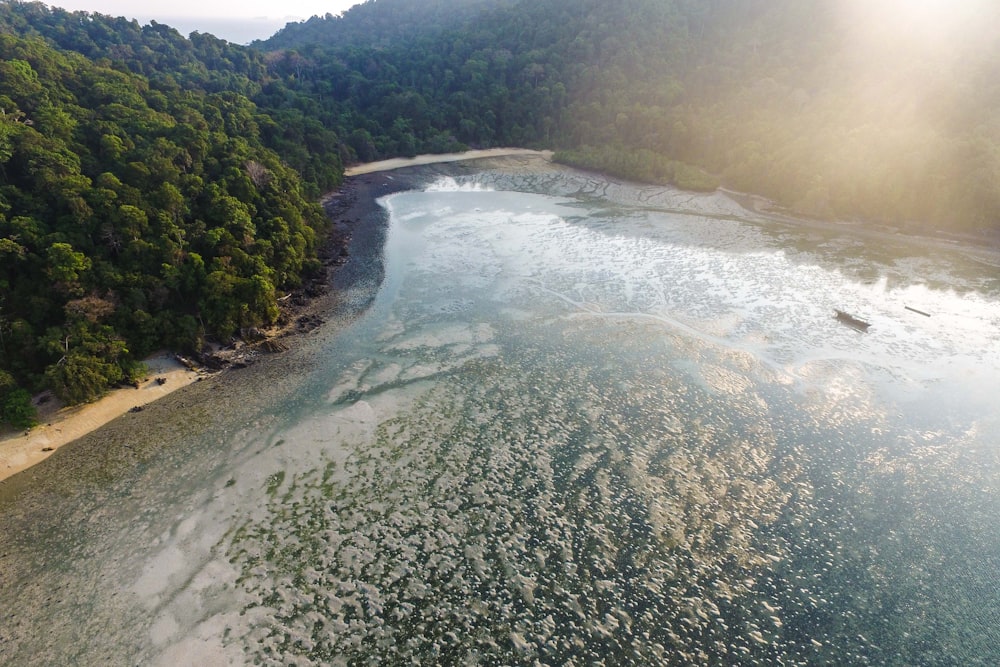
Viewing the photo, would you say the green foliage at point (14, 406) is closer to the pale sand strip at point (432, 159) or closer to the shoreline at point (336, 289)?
the shoreline at point (336, 289)

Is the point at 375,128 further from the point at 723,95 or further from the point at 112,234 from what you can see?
the point at 112,234

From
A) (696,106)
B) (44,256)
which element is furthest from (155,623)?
(696,106)

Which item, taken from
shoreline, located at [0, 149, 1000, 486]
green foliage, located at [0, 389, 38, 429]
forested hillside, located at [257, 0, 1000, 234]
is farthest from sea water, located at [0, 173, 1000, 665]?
forested hillside, located at [257, 0, 1000, 234]

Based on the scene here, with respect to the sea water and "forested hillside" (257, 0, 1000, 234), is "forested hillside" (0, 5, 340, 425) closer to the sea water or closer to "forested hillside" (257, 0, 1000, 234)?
the sea water

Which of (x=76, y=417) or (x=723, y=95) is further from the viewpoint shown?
(x=723, y=95)

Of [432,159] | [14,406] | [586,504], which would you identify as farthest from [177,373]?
[432,159]

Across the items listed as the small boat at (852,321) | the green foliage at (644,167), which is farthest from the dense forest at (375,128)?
the small boat at (852,321)

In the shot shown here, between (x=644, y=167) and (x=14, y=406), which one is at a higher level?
(x=644, y=167)
